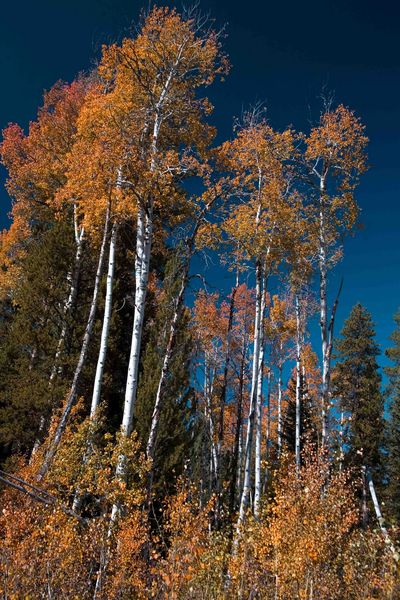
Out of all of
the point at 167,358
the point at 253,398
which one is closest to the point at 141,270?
the point at 167,358

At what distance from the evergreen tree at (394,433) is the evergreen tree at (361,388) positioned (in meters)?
0.85

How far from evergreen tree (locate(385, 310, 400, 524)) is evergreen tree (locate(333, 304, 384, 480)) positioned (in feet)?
2.80

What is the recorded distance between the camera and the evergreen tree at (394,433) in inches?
653

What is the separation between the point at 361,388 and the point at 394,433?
290 centimetres

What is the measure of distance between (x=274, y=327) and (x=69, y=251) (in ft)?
30.4

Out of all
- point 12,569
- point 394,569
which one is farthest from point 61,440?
point 394,569

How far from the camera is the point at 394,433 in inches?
706

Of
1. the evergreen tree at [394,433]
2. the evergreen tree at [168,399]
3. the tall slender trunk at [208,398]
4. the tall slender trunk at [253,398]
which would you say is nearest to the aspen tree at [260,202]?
the tall slender trunk at [253,398]

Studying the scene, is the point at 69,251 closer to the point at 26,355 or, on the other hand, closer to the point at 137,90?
the point at 26,355

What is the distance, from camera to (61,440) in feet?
29.1

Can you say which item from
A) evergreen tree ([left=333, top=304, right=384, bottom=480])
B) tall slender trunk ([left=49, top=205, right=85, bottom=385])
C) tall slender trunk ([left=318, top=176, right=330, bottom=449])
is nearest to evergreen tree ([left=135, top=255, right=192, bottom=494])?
tall slender trunk ([left=49, top=205, right=85, bottom=385])

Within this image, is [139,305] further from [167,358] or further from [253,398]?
[253,398]

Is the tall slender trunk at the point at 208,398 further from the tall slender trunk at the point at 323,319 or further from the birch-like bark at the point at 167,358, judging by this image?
the birch-like bark at the point at 167,358

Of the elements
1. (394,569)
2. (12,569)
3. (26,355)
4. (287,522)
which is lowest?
(12,569)
